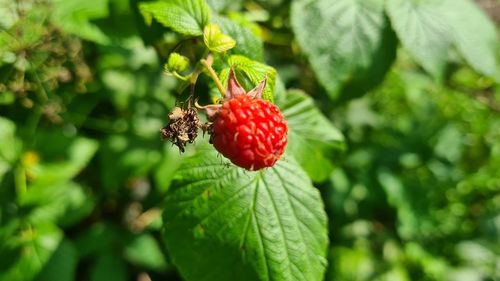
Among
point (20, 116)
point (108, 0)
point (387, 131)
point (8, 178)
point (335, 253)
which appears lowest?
point (335, 253)

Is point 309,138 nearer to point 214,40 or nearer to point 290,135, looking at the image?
point 290,135

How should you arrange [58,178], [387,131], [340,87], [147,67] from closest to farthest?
[340,87]
[58,178]
[147,67]
[387,131]

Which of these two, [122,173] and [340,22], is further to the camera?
[122,173]

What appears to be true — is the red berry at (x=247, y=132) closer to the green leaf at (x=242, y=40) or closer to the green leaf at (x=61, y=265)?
the green leaf at (x=242, y=40)

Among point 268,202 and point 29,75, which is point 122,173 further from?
point 268,202

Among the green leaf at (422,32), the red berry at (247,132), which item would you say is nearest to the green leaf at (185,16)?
the red berry at (247,132)

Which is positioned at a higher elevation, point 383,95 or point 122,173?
point 122,173

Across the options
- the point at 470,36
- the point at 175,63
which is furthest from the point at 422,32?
the point at 175,63

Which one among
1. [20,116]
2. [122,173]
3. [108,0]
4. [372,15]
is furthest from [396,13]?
[20,116]
